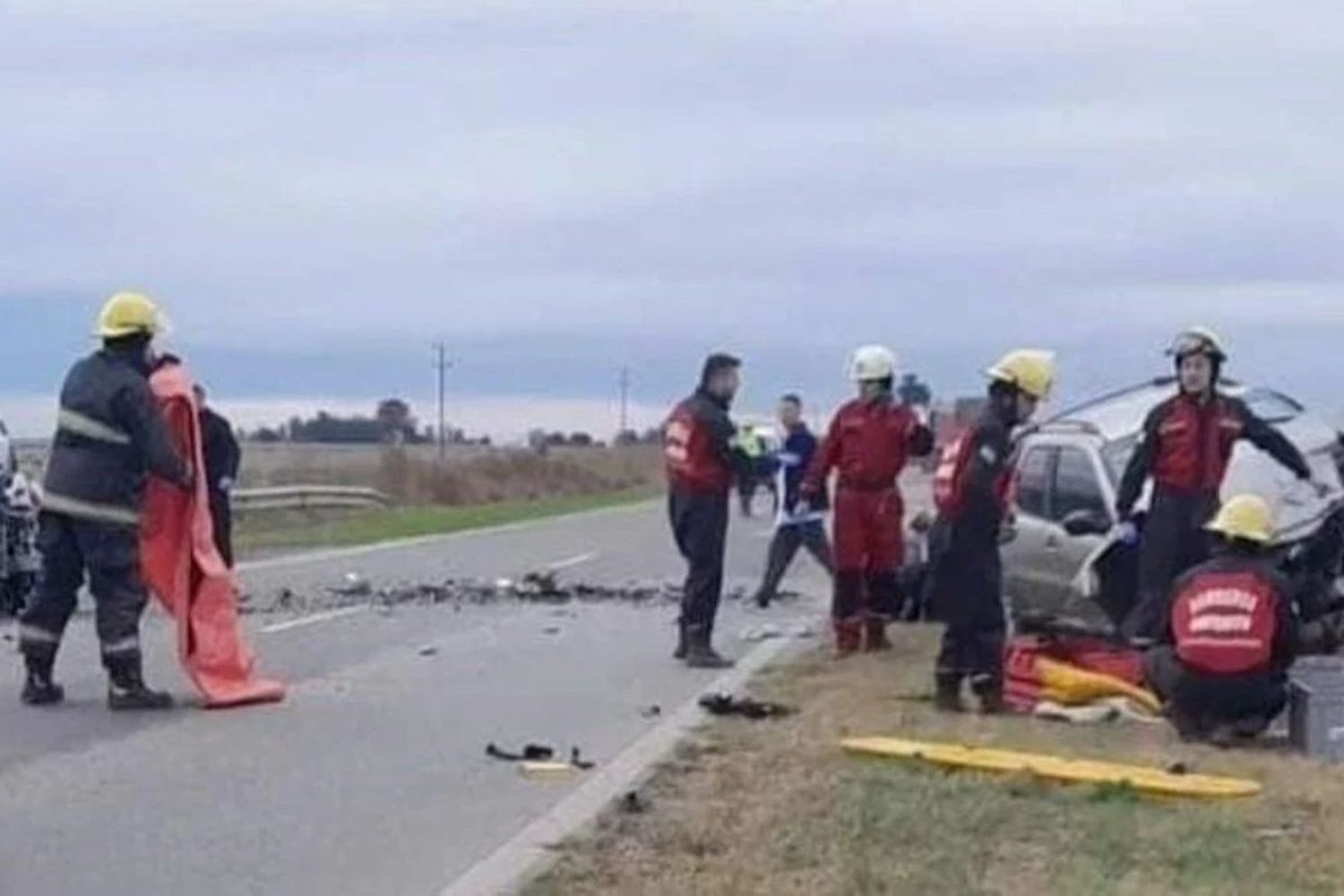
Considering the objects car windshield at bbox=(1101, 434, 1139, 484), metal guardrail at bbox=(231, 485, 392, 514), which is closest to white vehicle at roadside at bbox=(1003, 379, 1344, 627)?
car windshield at bbox=(1101, 434, 1139, 484)

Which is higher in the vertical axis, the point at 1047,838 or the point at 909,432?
the point at 909,432

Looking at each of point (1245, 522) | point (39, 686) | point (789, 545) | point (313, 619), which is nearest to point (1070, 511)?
point (1245, 522)

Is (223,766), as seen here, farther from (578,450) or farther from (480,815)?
(578,450)

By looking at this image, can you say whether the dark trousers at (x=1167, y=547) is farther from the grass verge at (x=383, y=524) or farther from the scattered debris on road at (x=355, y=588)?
the grass verge at (x=383, y=524)

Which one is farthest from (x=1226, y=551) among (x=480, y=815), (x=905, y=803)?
(x=480, y=815)

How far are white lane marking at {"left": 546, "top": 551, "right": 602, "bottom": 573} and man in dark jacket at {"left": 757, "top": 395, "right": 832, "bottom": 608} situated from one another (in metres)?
7.37

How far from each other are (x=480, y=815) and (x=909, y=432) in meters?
7.43

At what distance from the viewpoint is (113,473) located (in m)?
16.2

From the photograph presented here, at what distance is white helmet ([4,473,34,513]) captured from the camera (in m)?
25.5

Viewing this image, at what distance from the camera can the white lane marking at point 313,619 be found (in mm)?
22797

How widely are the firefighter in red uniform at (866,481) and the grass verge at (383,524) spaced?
58.9 ft

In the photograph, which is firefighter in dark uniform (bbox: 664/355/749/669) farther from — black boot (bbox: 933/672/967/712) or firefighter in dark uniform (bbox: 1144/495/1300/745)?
firefighter in dark uniform (bbox: 1144/495/1300/745)

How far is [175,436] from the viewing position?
16469 mm

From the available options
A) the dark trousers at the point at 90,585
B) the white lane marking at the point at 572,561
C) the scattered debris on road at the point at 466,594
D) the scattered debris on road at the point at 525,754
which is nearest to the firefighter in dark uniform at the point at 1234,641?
the scattered debris on road at the point at 525,754
